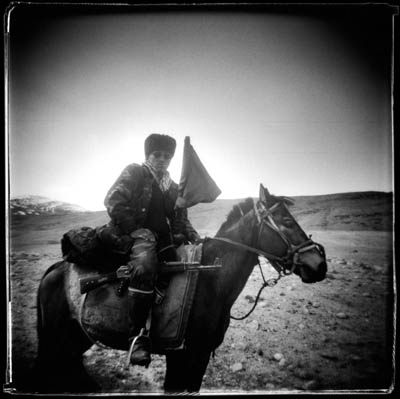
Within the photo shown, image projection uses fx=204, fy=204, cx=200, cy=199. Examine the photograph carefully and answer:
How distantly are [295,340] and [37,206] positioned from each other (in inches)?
177

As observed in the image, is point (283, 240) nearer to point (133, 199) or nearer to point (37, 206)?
point (133, 199)

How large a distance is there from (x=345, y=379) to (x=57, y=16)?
6.07 meters

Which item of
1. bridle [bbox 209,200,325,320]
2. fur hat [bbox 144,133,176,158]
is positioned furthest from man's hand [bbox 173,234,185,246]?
fur hat [bbox 144,133,176,158]

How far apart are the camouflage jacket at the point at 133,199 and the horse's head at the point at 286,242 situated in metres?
0.99

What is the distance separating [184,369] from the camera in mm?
1975

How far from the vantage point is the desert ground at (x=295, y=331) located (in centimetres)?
259

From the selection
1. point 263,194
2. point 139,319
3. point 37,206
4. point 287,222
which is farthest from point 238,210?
point 37,206

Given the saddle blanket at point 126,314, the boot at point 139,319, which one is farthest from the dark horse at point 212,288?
the boot at point 139,319

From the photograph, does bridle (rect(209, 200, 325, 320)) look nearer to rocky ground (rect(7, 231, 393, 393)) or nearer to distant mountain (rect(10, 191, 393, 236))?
rocky ground (rect(7, 231, 393, 393))

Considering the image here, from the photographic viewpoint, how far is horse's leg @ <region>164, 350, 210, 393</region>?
1.96 metres

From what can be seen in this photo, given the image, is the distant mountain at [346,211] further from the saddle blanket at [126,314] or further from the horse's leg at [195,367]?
the horse's leg at [195,367]

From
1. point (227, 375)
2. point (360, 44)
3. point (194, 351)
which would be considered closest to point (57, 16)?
point (360, 44)

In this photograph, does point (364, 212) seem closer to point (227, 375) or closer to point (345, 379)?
point (345, 379)

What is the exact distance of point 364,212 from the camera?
341 cm
